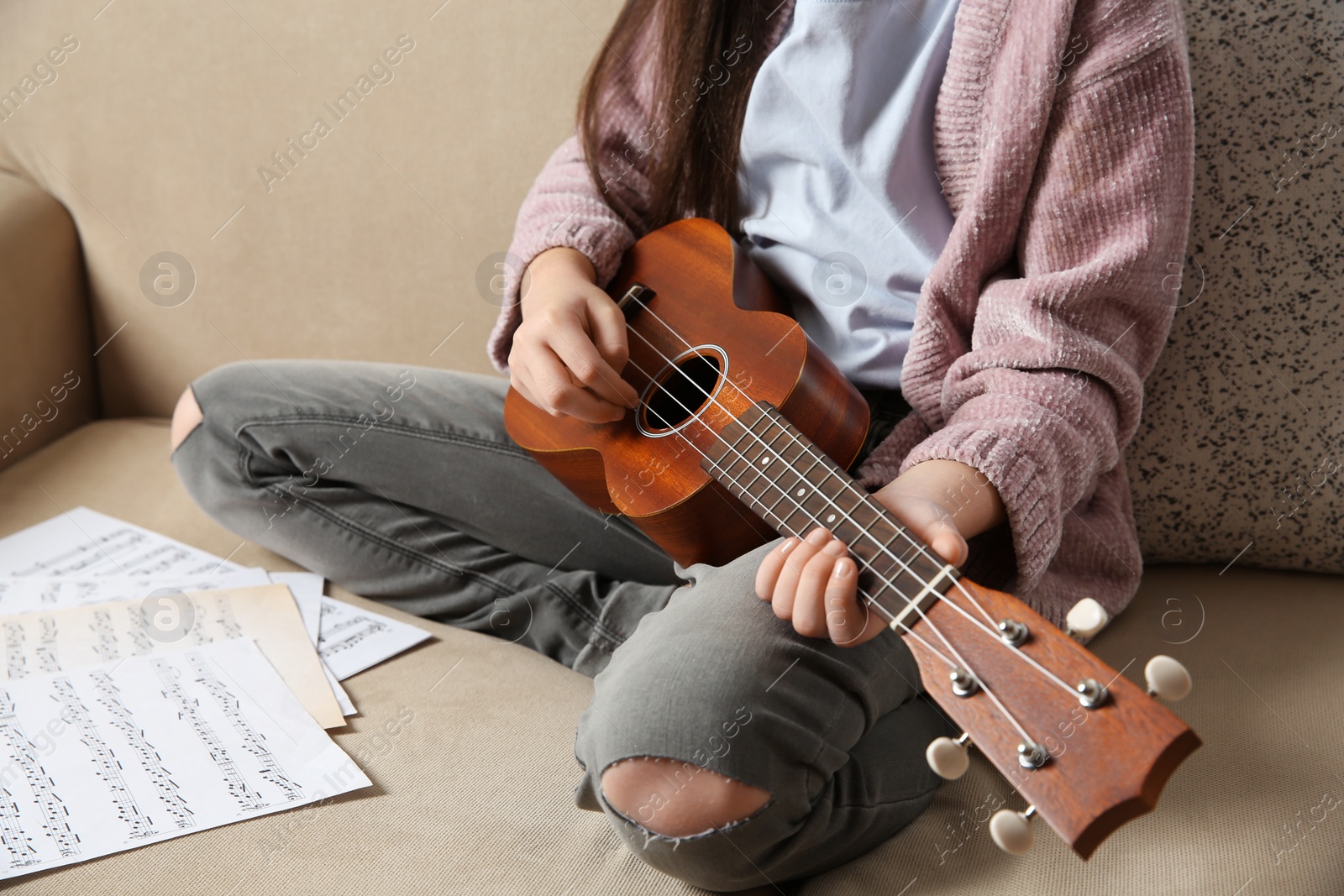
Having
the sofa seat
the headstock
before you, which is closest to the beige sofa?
the sofa seat

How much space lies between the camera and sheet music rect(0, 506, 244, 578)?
1.13 m

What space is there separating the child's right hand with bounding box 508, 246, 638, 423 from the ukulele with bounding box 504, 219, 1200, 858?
3cm

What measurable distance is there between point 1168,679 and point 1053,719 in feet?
0.19

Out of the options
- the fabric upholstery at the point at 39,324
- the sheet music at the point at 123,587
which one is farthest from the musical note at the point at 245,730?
the fabric upholstery at the point at 39,324

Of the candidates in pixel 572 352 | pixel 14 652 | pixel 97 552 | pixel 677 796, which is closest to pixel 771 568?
pixel 677 796

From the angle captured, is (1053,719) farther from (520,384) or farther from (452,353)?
(452,353)

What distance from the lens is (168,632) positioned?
0.99 meters

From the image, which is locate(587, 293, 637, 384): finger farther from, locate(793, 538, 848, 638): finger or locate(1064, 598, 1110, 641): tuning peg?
locate(1064, 598, 1110, 641): tuning peg

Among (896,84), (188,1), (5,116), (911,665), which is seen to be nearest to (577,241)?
(896,84)

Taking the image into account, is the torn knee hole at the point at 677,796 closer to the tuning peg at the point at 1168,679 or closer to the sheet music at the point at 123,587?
the tuning peg at the point at 1168,679

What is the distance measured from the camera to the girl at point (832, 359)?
0.67 metres

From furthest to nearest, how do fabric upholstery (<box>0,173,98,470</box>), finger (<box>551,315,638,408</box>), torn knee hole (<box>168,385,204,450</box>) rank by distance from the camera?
1. fabric upholstery (<box>0,173,98,470</box>)
2. torn knee hole (<box>168,385,204,450</box>)
3. finger (<box>551,315,638,408</box>)

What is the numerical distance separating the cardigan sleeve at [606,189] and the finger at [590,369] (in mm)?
218

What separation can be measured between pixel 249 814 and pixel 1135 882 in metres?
0.66
